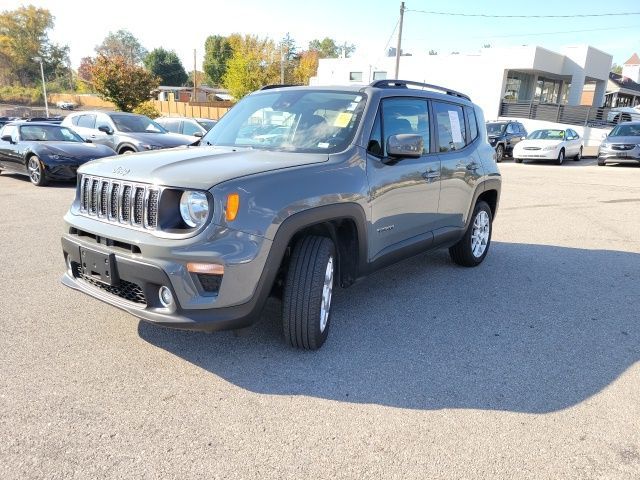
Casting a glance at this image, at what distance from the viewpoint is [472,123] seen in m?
5.49

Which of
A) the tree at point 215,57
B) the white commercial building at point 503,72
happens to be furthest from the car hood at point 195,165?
the tree at point 215,57

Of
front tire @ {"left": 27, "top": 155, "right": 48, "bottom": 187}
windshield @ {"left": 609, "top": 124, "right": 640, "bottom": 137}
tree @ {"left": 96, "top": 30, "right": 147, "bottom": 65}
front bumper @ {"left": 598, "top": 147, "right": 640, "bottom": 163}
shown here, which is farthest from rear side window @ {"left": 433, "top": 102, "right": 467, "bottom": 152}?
tree @ {"left": 96, "top": 30, "right": 147, "bottom": 65}

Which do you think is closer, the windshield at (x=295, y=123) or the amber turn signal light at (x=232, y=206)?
the amber turn signal light at (x=232, y=206)

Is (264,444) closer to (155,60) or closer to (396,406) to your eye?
(396,406)

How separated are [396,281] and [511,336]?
4.74 ft

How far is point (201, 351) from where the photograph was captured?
3.48 metres

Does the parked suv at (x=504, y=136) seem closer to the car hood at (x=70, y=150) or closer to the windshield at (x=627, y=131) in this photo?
the windshield at (x=627, y=131)

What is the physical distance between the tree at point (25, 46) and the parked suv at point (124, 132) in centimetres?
8907

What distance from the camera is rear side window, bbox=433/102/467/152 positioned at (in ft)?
15.8

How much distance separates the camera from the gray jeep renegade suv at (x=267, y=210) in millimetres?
2883

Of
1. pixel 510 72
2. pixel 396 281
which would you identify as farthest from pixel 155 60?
pixel 396 281

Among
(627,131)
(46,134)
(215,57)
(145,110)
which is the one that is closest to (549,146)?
(627,131)

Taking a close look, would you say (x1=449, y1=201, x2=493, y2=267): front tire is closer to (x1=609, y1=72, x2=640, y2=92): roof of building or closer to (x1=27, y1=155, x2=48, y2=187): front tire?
(x1=27, y1=155, x2=48, y2=187): front tire

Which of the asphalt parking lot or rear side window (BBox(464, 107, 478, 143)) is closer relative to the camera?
the asphalt parking lot
